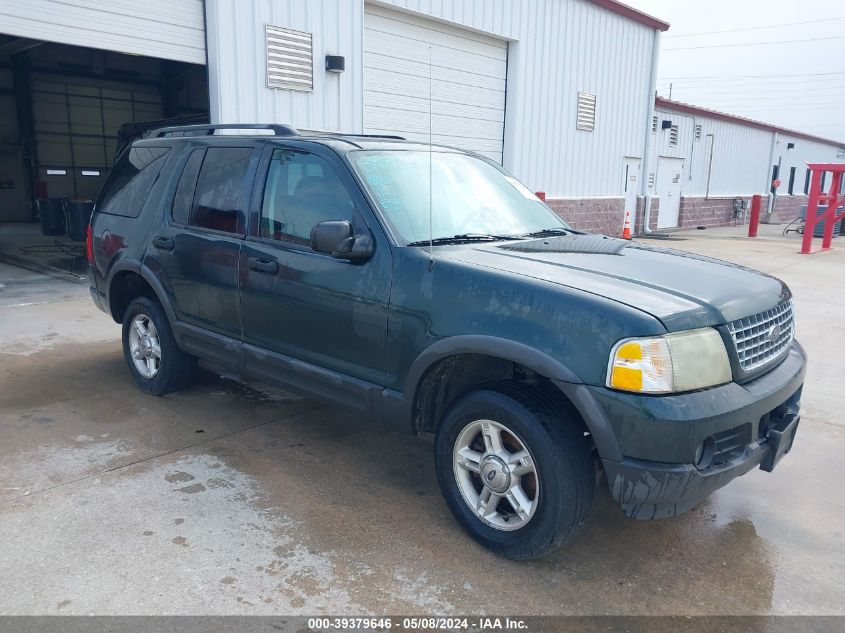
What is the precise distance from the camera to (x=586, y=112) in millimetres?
16547

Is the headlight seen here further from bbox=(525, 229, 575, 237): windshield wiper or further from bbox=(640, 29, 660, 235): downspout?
bbox=(640, 29, 660, 235): downspout

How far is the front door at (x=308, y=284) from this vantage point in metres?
3.46

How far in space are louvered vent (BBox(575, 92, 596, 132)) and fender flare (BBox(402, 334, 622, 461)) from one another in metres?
14.5

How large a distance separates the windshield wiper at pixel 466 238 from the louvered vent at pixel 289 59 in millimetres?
7208

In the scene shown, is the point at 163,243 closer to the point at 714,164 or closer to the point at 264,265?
the point at 264,265

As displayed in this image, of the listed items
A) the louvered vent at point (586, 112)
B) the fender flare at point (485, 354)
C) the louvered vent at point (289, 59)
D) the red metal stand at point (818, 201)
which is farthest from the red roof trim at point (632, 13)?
the fender flare at point (485, 354)

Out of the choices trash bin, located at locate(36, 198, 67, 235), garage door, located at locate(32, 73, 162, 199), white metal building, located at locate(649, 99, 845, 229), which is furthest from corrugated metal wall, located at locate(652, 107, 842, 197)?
garage door, located at locate(32, 73, 162, 199)

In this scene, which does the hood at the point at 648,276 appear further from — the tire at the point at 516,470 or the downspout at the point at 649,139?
the downspout at the point at 649,139

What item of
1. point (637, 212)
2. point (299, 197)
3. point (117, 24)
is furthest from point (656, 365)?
point (637, 212)

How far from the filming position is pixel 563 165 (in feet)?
53.3

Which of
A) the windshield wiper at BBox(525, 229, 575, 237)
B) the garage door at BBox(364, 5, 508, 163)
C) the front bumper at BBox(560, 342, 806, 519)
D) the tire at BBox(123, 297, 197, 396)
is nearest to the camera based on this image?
the front bumper at BBox(560, 342, 806, 519)

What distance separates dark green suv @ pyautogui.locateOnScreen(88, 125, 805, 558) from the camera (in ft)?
8.80

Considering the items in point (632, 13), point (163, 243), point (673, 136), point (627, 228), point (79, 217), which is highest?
point (632, 13)

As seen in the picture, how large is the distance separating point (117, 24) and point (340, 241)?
6.94 meters
